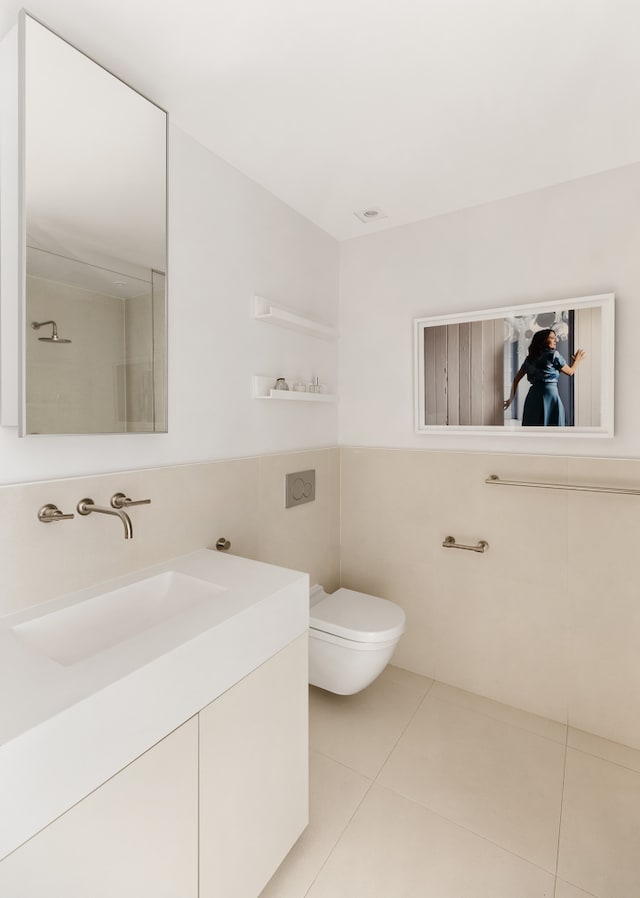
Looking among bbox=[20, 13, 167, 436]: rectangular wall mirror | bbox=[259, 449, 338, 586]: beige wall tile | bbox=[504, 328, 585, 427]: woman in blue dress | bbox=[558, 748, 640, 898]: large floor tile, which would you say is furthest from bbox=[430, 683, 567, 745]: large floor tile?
bbox=[20, 13, 167, 436]: rectangular wall mirror

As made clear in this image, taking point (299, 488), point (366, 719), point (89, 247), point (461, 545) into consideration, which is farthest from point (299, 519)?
point (89, 247)

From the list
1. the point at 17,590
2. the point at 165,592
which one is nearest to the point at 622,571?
the point at 165,592

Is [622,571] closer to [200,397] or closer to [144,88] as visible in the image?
[200,397]

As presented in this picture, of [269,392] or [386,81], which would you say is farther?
[269,392]

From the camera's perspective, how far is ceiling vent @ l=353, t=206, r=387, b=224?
7.05 feet

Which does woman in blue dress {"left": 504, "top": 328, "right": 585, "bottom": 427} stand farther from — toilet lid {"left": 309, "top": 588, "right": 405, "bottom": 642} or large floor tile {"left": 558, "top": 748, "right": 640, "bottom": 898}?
large floor tile {"left": 558, "top": 748, "right": 640, "bottom": 898}

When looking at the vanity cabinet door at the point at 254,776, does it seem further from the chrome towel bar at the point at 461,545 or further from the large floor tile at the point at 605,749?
the large floor tile at the point at 605,749

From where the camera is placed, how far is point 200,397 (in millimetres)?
1654

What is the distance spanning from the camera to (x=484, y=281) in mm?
2096

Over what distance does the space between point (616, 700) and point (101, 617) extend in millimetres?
1970

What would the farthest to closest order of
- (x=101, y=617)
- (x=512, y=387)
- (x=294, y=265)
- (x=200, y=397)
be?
(x=294, y=265), (x=512, y=387), (x=200, y=397), (x=101, y=617)

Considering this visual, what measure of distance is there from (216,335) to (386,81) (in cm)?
95

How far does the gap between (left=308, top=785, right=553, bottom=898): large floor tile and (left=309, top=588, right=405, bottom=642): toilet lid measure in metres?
0.56

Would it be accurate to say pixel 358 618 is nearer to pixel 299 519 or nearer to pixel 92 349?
pixel 299 519
